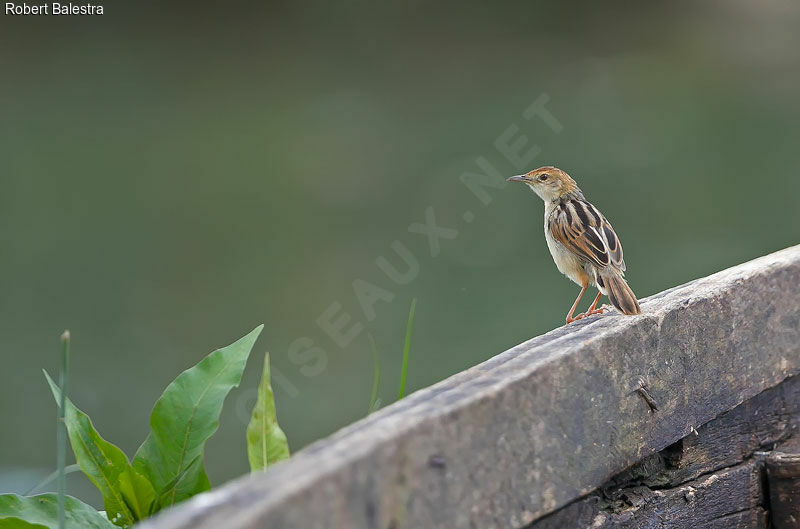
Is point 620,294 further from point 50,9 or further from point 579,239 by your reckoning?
point 50,9

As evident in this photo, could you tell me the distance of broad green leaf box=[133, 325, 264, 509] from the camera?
6.36 ft

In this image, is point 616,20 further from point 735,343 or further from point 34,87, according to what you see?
point 735,343

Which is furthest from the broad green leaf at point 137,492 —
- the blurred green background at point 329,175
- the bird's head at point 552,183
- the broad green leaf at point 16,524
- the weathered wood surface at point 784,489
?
the blurred green background at point 329,175

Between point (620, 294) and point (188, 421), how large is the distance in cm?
115

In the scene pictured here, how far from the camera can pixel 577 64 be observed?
382 inches

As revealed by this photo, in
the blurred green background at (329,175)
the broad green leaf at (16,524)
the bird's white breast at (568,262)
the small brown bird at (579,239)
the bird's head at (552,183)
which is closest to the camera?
the broad green leaf at (16,524)

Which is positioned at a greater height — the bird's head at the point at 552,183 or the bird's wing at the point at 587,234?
the bird's head at the point at 552,183

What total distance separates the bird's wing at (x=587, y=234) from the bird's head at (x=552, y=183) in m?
0.14

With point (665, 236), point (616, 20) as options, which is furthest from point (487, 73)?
point (665, 236)

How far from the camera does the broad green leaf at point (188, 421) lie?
1938 mm

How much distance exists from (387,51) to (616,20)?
2.46m

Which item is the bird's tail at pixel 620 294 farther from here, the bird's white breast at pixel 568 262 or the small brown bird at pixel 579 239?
the bird's white breast at pixel 568 262

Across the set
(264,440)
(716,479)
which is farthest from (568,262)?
(264,440)

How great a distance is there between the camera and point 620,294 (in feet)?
8.34
